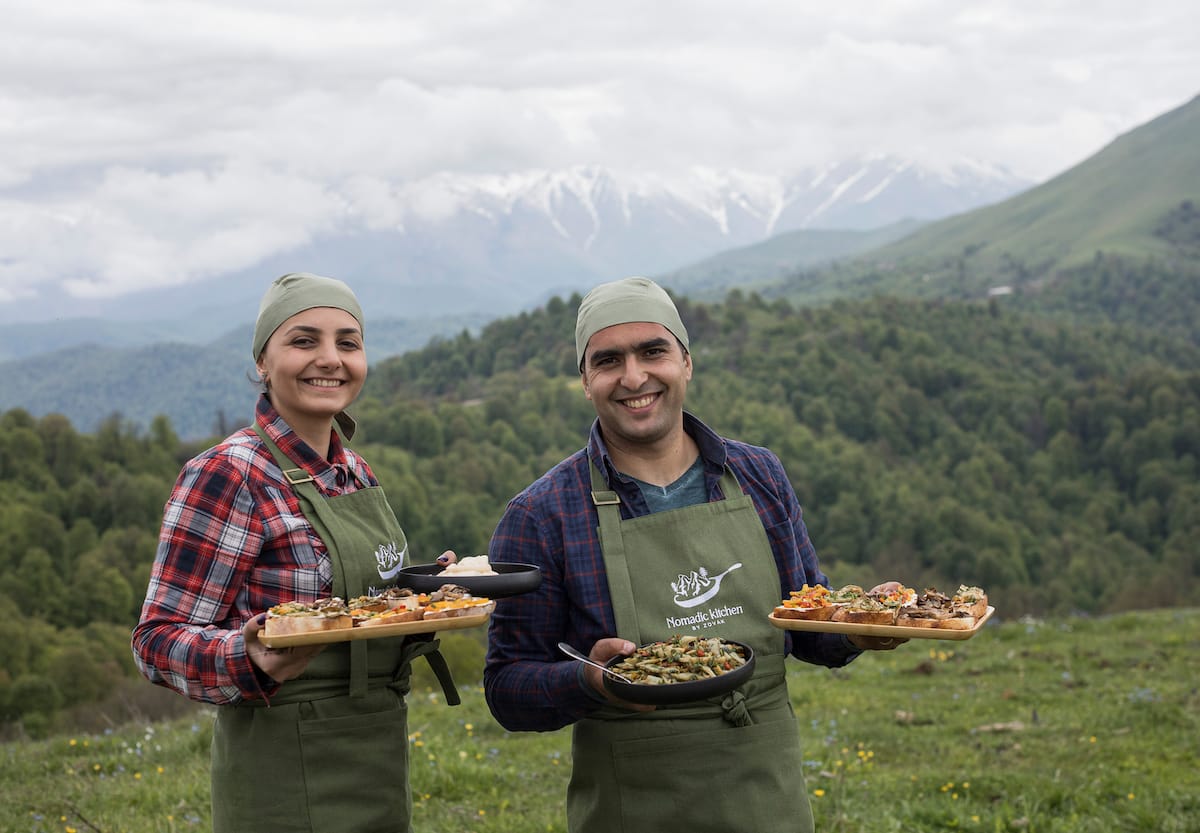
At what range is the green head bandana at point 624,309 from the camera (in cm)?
366

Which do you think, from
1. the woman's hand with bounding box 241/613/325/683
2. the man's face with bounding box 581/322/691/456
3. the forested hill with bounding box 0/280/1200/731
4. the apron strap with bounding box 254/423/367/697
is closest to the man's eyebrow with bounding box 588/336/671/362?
the man's face with bounding box 581/322/691/456

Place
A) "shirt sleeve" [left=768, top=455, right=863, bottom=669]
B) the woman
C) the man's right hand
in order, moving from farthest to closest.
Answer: "shirt sleeve" [left=768, top=455, right=863, bottom=669]
the man's right hand
the woman

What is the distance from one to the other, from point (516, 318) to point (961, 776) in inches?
4943

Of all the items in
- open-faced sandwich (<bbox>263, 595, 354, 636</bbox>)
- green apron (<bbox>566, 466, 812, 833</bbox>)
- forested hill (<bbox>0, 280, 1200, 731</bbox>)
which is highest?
open-faced sandwich (<bbox>263, 595, 354, 636</bbox>)

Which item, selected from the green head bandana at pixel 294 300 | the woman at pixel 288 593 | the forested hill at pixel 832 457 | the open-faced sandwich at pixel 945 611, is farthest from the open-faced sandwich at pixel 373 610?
the forested hill at pixel 832 457

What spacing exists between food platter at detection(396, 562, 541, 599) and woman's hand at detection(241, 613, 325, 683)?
0.42m

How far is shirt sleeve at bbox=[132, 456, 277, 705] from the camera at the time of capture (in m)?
3.08

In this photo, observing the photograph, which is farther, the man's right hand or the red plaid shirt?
the man's right hand

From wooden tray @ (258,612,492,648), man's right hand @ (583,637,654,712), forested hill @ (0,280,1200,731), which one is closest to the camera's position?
wooden tray @ (258,612,492,648)

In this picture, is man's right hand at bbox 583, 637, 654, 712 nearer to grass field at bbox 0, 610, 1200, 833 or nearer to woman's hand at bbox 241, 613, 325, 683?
grass field at bbox 0, 610, 1200, 833

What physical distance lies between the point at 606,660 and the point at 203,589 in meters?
1.24

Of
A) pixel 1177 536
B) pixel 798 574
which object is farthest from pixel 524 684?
pixel 1177 536

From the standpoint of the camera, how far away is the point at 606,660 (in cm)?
341

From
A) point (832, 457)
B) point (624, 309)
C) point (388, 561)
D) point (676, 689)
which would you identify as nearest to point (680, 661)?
point (676, 689)
